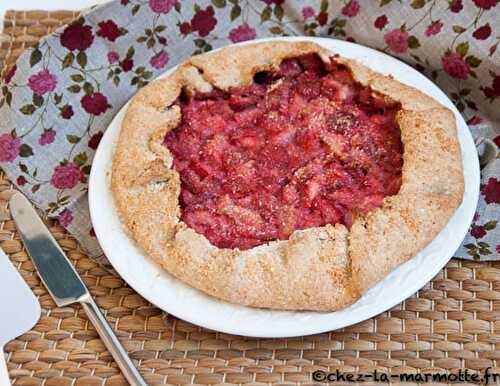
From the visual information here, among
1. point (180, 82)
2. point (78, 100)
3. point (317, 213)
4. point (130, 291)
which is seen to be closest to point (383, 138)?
point (317, 213)

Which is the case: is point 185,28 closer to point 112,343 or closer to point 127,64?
point 127,64

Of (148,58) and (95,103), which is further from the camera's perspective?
Answer: (148,58)

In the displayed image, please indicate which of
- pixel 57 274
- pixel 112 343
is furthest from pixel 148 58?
pixel 112 343

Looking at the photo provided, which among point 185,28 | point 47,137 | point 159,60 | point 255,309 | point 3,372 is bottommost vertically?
point 3,372

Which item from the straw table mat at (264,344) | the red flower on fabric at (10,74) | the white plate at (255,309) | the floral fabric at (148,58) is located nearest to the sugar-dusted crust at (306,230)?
the white plate at (255,309)

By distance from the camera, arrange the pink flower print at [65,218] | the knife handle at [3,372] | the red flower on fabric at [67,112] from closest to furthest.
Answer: the knife handle at [3,372] < the pink flower print at [65,218] < the red flower on fabric at [67,112]

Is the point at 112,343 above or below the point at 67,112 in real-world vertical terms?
below

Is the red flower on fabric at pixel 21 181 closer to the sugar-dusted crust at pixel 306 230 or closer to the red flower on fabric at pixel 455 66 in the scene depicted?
the sugar-dusted crust at pixel 306 230
